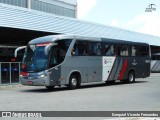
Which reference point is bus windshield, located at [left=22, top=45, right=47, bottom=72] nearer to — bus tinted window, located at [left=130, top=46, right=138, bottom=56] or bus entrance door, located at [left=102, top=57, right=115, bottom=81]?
bus entrance door, located at [left=102, top=57, right=115, bottom=81]

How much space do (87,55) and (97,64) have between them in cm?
135

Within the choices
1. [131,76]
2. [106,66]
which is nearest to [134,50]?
[131,76]

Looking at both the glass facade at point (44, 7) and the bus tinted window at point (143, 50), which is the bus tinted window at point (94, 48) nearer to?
the bus tinted window at point (143, 50)

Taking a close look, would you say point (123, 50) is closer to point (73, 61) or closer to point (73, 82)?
point (73, 61)

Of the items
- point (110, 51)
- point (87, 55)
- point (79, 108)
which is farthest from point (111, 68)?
point (79, 108)

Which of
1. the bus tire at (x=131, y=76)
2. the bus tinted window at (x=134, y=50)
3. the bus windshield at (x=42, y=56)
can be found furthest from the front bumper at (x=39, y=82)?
the bus tinted window at (x=134, y=50)

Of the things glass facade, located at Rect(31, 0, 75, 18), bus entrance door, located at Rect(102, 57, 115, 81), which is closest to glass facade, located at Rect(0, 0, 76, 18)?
glass facade, located at Rect(31, 0, 75, 18)

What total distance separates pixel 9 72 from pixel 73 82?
8.26 metres

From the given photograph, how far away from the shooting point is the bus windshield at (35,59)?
21.1 m

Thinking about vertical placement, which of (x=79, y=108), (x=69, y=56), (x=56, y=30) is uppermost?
(x=56, y=30)

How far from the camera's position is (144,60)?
99.6ft

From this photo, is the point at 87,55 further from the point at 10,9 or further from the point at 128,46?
the point at 10,9

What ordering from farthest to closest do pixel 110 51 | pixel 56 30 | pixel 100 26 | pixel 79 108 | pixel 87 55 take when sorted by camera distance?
pixel 100 26, pixel 56 30, pixel 110 51, pixel 87 55, pixel 79 108

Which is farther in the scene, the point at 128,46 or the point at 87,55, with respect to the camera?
the point at 128,46
